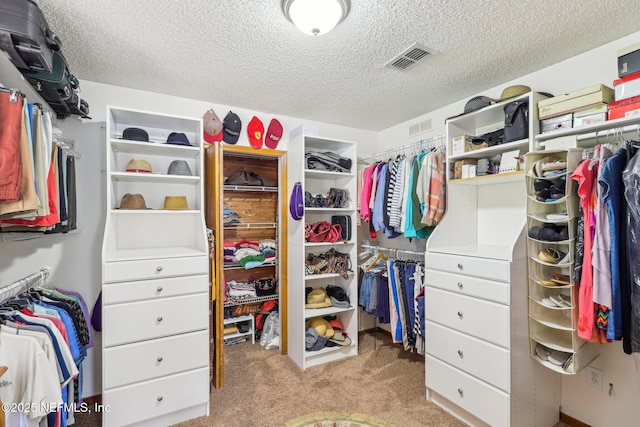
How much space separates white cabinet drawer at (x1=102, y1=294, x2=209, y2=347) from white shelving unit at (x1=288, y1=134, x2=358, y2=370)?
0.86m

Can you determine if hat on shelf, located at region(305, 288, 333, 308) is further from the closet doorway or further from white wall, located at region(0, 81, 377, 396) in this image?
white wall, located at region(0, 81, 377, 396)

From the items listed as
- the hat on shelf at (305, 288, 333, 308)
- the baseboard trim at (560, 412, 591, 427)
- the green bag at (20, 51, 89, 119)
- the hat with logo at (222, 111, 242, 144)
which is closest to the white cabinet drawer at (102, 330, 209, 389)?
the hat on shelf at (305, 288, 333, 308)

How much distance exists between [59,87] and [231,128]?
120cm

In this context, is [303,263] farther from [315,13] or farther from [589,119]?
[589,119]

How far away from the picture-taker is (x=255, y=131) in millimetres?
2803

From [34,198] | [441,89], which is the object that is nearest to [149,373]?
[34,198]

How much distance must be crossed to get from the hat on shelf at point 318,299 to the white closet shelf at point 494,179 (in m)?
1.48

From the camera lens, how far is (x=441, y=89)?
2406 mm

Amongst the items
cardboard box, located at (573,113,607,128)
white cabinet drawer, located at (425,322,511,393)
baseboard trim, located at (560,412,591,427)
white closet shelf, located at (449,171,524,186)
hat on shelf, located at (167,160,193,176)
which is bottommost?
baseboard trim, located at (560,412,591,427)

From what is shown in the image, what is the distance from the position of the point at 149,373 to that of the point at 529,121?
2.73 meters

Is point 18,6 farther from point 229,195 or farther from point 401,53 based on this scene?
point 229,195

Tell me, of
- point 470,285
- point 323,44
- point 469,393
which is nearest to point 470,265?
point 470,285

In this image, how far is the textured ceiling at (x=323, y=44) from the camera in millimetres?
1467

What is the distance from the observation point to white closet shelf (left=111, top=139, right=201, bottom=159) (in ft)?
6.62
